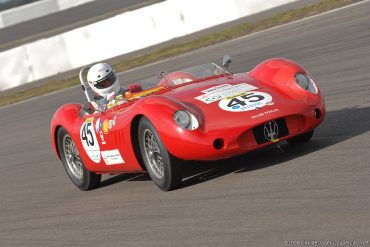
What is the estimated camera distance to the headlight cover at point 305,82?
7.33 metres

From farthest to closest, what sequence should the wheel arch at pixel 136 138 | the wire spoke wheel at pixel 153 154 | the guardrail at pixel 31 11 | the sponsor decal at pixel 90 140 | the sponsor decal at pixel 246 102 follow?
the guardrail at pixel 31 11 → the sponsor decal at pixel 90 140 → the wheel arch at pixel 136 138 → the wire spoke wheel at pixel 153 154 → the sponsor decal at pixel 246 102

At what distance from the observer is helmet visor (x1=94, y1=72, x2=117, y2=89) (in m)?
8.55

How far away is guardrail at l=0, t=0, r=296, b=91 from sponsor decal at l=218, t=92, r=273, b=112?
45.9ft

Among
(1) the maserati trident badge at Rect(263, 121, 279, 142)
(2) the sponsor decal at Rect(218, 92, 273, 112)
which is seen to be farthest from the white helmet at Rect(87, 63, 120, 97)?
(1) the maserati trident badge at Rect(263, 121, 279, 142)

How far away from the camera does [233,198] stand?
6188 millimetres

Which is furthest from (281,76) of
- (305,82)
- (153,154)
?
(153,154)

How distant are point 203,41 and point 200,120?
13.3m

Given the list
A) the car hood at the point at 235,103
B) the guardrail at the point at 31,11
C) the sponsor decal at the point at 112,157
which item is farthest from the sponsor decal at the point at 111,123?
the guardrail at the point at 31,11

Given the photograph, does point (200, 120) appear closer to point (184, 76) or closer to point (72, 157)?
point (184, 76)

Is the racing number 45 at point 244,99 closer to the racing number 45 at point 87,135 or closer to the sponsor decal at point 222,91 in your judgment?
the sponsor decal at point 222,91

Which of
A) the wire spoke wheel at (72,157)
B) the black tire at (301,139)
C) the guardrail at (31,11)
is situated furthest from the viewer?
the guardrail at (31,11)

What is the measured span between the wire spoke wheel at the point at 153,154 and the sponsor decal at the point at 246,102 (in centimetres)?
64

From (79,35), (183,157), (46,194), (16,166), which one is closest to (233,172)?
(183,157)

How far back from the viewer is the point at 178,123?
6723mm
